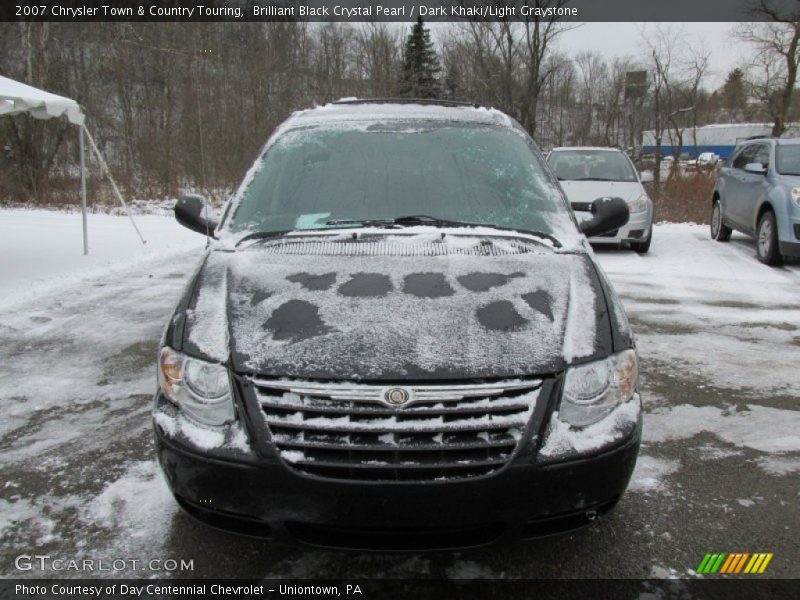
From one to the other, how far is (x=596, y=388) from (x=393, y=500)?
0.79 meters

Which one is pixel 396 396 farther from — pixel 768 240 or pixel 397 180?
pixel 768 240

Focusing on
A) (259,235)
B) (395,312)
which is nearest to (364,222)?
(259,235)

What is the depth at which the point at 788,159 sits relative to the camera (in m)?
9.04

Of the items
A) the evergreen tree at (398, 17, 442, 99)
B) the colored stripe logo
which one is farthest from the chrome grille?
the evergreen tree at (398, 17, 442, 99)

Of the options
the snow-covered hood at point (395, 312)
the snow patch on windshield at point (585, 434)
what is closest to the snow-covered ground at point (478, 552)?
the snow patch on windshield at point (585, 434)

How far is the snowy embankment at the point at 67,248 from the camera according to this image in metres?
7.77

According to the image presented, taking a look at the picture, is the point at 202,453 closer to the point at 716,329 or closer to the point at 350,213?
the point at 350,213

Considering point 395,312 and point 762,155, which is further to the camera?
point 762,155

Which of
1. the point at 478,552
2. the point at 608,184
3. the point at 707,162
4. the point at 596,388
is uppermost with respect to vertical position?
the point at 707,162

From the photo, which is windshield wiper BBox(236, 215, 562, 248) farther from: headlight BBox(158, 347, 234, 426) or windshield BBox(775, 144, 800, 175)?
windshield BBox(775, 144, 800, 175)

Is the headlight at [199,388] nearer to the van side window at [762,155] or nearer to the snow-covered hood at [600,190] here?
the snow-covered hood at [600,190]

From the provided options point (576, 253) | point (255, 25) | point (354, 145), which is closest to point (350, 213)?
point (354, 145)

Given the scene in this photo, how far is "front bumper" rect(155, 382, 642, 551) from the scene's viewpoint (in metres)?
1.89

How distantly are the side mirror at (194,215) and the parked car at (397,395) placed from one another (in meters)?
0.68
